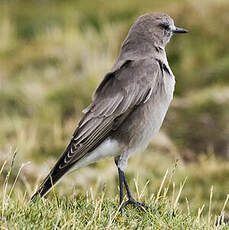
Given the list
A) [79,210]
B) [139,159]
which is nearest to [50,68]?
[139,159]

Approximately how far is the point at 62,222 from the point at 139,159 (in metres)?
5.53

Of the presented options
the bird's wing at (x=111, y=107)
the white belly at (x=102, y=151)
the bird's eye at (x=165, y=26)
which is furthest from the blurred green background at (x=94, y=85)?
the bird's eye at (x=165, y=26)

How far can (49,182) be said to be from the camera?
5914mm

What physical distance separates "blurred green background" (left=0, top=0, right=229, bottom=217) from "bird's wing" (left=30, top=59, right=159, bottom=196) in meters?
2.14

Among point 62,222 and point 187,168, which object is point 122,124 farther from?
point 187,168

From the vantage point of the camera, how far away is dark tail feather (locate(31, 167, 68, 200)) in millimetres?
5679

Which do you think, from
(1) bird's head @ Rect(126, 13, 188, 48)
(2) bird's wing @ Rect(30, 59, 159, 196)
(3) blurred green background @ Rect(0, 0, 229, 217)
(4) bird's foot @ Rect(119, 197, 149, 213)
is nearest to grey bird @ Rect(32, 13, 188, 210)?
(2) bird's wing @ Rect(30, 59, 159, 196)

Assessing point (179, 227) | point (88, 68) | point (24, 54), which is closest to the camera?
point (179, 227)

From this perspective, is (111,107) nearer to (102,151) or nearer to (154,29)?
(102,151)

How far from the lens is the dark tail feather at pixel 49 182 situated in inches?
224

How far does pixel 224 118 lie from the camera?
11.6 m

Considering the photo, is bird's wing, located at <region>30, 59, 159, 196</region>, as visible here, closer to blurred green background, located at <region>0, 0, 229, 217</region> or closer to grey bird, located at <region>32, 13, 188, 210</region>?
grey bird, located at <region>32, 13, 188, 210</region>

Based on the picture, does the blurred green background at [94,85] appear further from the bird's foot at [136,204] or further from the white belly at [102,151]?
the bird's foot at [136,204]

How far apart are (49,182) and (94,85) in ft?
24.8
